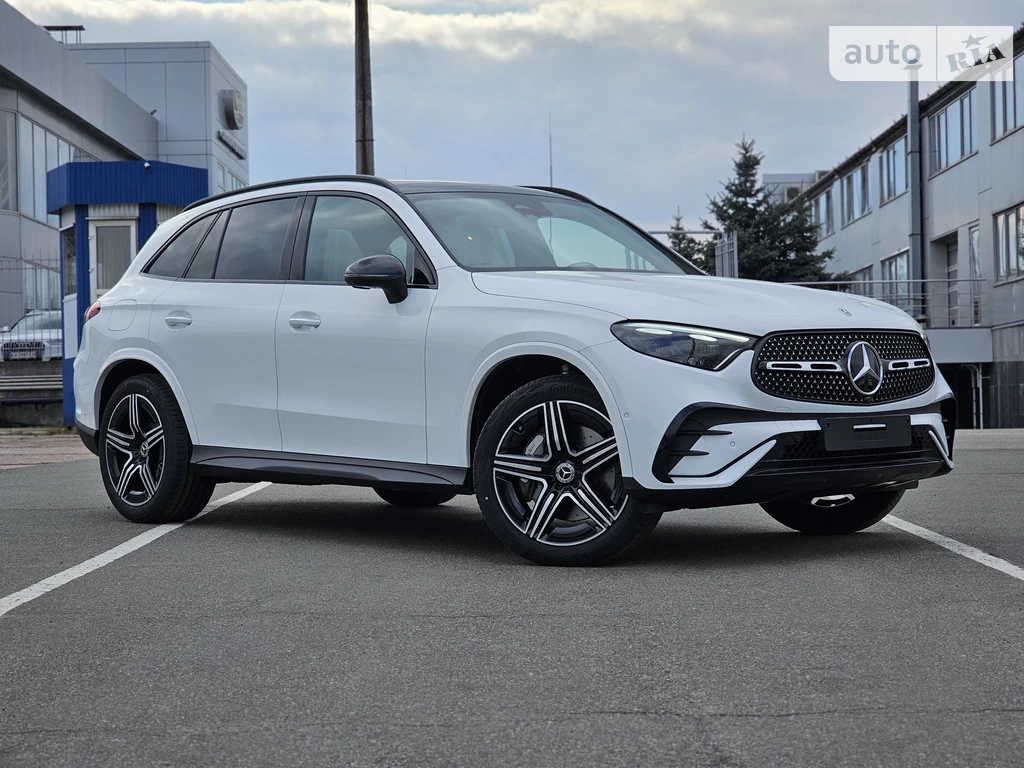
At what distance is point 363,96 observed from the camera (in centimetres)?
1958

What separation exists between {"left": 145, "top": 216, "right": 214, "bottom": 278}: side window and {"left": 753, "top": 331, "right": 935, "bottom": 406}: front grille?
3.74m

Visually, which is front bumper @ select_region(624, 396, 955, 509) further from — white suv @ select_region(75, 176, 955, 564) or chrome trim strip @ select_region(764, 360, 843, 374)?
chrome trim strip @ select_region(764, 360, 843, 374)

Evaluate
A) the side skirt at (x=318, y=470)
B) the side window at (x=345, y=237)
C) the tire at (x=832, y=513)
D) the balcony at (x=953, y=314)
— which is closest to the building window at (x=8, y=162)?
the balcony at (x=953, y=314)

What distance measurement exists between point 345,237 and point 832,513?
2.76 meters

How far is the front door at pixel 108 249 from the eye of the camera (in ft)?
76.5

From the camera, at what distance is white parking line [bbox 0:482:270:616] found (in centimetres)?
512

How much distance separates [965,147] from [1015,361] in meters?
6.03

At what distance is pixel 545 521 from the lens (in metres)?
5.75

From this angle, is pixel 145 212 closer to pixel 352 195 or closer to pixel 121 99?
pixel 352 195

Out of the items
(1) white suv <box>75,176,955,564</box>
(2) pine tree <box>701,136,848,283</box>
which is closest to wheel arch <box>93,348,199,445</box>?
(1) white suv <box>75,176,955,564</box>

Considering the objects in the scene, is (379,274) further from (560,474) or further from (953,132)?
(953,132)

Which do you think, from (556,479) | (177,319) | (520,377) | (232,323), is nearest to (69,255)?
(177,319)

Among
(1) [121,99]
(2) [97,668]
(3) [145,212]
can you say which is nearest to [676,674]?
(2) [97,668]

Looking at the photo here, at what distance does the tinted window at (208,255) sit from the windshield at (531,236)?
1.51 metres
